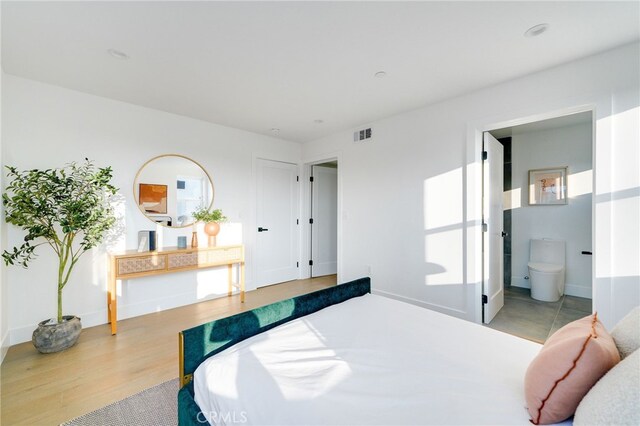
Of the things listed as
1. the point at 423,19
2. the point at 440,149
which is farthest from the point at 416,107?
the point at 423,19

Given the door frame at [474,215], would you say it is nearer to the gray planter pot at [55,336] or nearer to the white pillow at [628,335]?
the white pillow at [628,335]

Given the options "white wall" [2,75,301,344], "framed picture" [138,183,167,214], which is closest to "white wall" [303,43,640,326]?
"white wall" [2,75,301,344]

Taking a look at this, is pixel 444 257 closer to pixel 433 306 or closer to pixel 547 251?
pixel 433 306

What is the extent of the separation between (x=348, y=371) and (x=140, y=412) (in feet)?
4.82

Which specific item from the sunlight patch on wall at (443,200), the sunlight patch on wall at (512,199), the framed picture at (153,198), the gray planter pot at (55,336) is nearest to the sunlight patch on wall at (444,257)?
the sunlight patch on wall at (443,200)

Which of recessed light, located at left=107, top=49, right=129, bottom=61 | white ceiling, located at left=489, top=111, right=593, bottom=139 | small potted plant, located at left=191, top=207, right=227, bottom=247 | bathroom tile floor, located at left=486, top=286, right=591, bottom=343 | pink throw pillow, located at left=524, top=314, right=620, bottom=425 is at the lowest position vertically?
bathroom tile floor, located at left=486, top=286, right=591, bottom=343

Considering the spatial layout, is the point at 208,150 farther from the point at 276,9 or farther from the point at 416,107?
the point at 416,107

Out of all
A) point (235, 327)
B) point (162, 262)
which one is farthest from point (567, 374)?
point (162, 262)

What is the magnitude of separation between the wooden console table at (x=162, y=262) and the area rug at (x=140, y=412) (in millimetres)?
1280

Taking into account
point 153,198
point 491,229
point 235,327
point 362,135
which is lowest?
point 235,327

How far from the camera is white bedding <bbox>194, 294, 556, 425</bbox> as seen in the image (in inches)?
36.1

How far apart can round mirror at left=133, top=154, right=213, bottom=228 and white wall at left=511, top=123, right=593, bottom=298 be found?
4879 mm

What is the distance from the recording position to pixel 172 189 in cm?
351

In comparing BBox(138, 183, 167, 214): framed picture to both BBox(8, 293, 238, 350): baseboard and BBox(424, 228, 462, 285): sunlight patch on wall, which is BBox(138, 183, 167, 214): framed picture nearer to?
BBox(8, 293, 238, 350): baseboard
